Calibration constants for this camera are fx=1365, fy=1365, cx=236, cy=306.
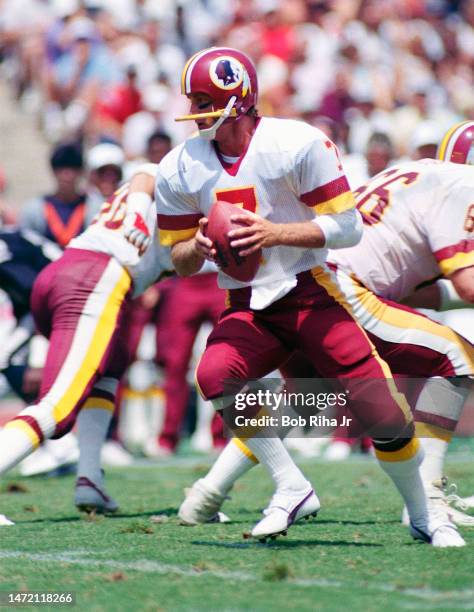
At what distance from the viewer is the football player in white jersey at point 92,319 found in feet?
18.5

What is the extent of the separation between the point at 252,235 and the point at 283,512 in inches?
39.6

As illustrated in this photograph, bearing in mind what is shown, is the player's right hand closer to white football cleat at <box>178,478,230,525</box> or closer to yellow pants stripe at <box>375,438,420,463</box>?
yellow pants stripe at <box>375,438,420,463</box>

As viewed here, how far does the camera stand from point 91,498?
6.06m

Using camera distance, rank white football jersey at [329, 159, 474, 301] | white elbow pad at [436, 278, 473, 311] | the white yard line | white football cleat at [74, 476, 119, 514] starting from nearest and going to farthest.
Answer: the white yard line < white football jersey at [329, 159, 474, 301] < white elbow pad at [436, 278, 473, 311] < white football cleat at [74, 476, 119, 514]

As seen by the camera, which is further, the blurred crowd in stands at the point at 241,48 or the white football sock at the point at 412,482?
the blurred crowd in stands at the point at 241,48

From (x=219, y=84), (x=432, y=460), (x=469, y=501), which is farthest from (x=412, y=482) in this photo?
(x=219, y=84)

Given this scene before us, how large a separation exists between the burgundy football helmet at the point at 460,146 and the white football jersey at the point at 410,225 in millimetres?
250

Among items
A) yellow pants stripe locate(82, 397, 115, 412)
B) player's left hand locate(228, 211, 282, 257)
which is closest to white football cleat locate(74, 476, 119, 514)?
yellow pants stripe locate(82, 397, 115, 412)

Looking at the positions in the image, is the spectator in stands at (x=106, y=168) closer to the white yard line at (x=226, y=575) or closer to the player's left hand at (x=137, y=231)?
the player's left hand at (x=137, y=231)

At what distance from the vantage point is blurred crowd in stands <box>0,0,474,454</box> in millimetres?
12297

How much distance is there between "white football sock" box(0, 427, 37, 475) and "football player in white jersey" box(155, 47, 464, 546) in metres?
0.97

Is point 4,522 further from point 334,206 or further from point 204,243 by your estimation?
point 334,206

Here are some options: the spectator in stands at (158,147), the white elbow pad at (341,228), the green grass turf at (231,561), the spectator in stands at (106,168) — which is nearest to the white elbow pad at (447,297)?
the green grass turf at (231,561)

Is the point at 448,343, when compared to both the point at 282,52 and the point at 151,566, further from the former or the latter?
the point at 282,52
